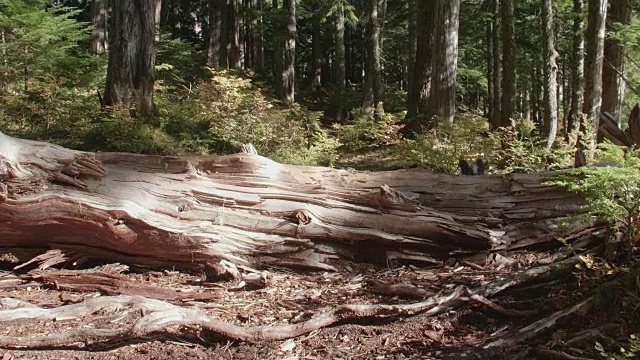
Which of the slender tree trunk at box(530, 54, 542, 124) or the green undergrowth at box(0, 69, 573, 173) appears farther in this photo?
the slender tree trunk at box(530, 54, 542, 124)

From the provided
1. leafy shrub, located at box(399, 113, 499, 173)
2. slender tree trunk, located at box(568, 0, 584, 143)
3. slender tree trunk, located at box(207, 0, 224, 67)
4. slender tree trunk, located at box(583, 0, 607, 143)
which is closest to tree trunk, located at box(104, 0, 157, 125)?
leafy shrub, located at box(399, 113, 499, 173)

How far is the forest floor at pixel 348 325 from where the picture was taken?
10.9 ft

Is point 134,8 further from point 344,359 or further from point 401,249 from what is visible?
point 344,359

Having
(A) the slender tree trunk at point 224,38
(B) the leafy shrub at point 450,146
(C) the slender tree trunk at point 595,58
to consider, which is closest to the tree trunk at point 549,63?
(C) the slender tree trunk at point 595,58

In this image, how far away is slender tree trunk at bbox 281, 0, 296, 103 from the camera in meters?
18.8

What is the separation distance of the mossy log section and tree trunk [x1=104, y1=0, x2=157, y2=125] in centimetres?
444

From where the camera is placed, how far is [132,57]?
31.4ft

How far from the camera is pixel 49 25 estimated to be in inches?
570

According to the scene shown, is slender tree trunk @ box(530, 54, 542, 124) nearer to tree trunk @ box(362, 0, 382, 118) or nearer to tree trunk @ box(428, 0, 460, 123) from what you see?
tree trunk @ box(362, 0, 382, 118)

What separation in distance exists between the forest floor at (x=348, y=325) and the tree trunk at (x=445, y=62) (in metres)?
5.68

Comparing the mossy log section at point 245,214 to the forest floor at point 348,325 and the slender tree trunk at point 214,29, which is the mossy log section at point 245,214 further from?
the slender tree trunk at point 214,29

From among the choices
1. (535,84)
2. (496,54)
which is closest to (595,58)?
(496,54)

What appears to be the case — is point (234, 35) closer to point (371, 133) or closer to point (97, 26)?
point (97, 26)

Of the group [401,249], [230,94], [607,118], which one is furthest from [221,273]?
[230,94]
